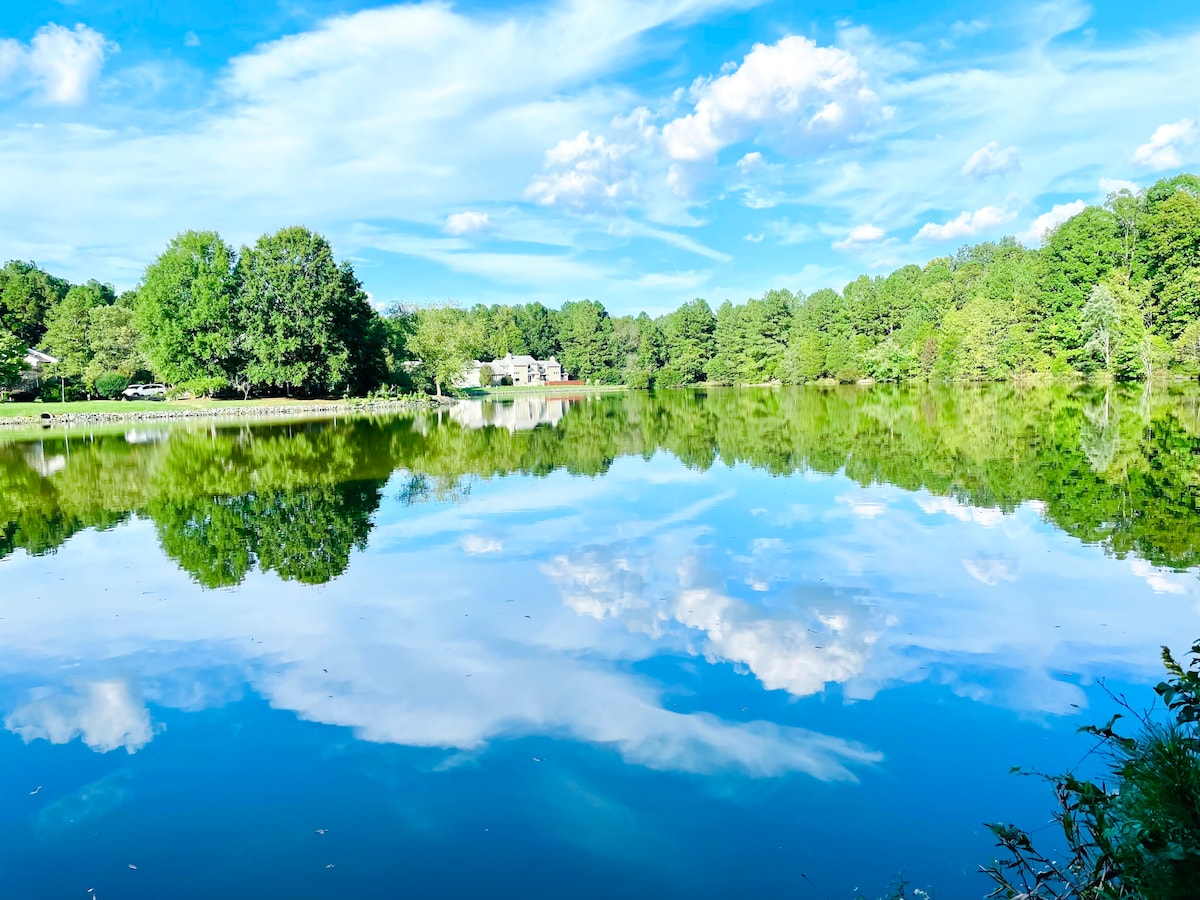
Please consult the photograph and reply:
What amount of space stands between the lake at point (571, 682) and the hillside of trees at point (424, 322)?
44.2 meters

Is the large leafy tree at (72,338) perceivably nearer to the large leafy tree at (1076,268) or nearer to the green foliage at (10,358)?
the green foliage at (10,358)

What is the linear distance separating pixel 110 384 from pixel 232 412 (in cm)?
1444

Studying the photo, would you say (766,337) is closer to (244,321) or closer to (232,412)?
(244,321)

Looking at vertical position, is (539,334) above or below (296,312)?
above

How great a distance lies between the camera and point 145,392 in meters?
66.1

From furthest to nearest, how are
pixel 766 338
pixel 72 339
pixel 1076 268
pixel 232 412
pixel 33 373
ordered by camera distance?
pixel 766 338 < pixel 72 339 < pixel 1076 268 < pixel 33 373 < pixel 232 412

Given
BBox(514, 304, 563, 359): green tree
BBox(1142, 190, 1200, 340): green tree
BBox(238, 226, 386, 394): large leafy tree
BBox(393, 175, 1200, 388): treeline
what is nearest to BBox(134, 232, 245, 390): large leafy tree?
BBox(238, 226, 386, 394): large leafy tree

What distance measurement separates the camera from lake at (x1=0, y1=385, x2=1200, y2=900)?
4316 mm

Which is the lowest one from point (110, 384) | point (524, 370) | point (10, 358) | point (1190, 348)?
point (110, 384)

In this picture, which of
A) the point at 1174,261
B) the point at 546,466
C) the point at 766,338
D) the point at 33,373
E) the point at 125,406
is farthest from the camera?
the point at 766,338

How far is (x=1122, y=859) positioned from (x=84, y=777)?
618 centimetres

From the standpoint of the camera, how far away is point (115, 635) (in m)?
8.03

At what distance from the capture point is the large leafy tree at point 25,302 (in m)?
72.2

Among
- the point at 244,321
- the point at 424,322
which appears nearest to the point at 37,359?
the point at 244,321
